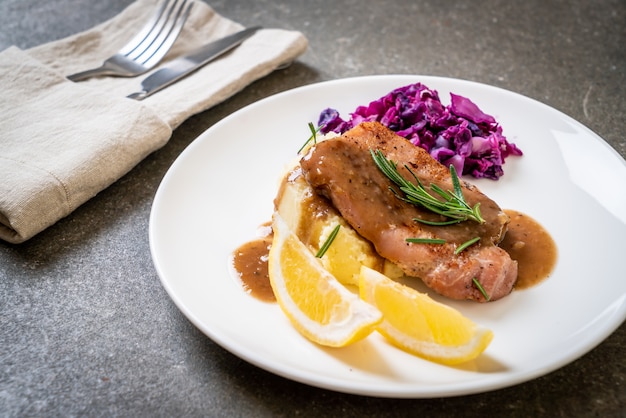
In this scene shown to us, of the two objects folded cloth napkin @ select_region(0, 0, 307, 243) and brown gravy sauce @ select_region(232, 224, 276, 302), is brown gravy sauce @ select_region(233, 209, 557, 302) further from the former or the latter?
folded cloth napkin @ select_region(0, 0, 307, 243)

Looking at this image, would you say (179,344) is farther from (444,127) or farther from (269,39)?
(269,39)

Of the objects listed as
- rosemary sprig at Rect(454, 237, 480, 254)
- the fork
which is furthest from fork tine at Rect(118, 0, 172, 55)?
rosemary sprig at Rect(454, 237, 480, 254)

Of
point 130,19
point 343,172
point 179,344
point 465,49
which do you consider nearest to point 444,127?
point 343,172

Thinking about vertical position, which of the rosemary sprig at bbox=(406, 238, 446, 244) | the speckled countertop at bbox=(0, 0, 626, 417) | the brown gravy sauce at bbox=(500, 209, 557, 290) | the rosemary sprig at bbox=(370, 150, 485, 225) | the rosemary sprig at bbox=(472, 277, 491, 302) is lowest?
the speckled countertop at bbox=(0, 0, 626, 417)

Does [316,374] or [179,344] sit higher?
[316,374]

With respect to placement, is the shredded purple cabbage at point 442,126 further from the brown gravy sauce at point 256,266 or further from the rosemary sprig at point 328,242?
the rosemary sprig at point 328,242

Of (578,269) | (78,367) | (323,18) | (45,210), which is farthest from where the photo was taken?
(323,18)
